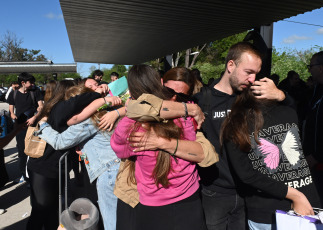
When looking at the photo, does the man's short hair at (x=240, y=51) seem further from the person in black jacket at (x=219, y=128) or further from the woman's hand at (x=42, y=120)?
the woman's hand at (x=42, y=120)

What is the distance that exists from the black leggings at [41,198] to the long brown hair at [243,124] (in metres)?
2.11

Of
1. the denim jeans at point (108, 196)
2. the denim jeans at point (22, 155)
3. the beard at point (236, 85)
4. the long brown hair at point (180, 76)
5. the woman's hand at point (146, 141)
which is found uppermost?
the long brown hair at point (180, 76)

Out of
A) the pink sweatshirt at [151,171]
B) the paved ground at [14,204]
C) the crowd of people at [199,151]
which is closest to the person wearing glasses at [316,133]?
the crowd of people at [199,151]

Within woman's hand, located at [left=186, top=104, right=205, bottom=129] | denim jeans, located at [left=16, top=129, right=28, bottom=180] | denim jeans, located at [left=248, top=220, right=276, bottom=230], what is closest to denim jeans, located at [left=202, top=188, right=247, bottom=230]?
denim jeans, located at [left=248, top=220, right=276, bottom=230]

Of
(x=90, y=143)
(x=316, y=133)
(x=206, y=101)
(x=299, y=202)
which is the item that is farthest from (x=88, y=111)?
(x=316, y=133)

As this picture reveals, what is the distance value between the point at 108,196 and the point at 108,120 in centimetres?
71

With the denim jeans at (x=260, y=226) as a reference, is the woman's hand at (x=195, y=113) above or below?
above

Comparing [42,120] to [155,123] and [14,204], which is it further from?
[14,204]

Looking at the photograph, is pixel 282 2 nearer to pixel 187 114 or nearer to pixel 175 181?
pixel 187 114

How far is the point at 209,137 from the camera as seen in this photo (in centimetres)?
211

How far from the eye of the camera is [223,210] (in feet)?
6.79

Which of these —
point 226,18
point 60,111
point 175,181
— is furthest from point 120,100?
point 226,18

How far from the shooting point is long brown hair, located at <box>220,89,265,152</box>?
155 cm

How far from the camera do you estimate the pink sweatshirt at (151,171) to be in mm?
1589
